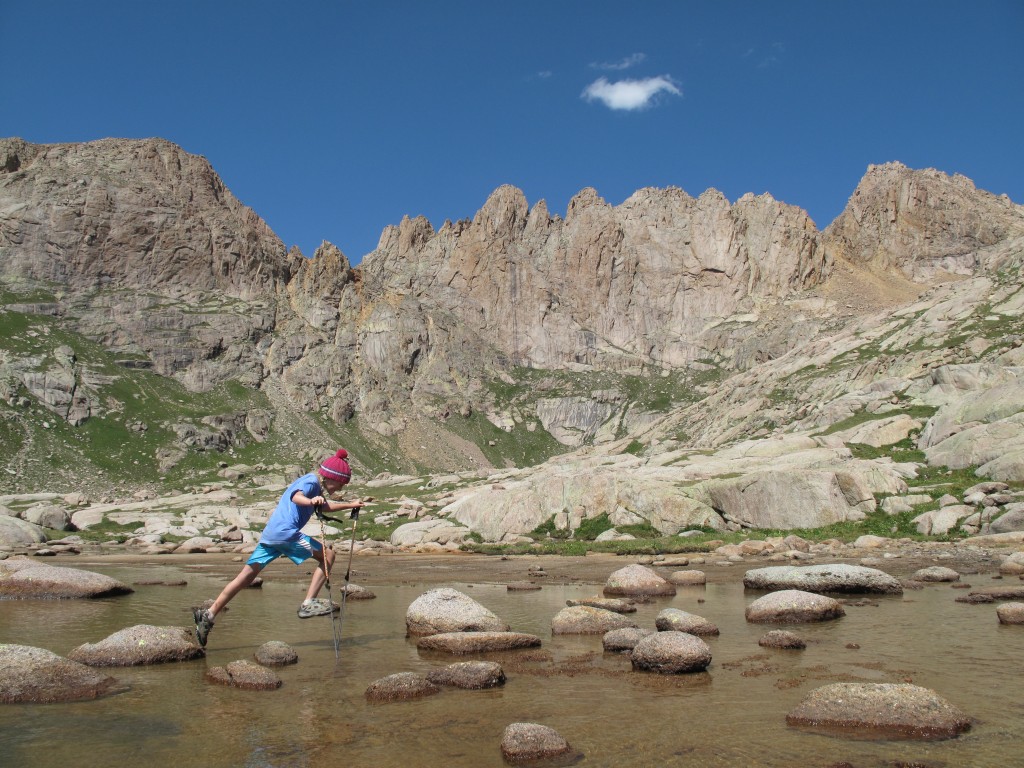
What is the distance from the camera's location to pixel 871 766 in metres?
6.26

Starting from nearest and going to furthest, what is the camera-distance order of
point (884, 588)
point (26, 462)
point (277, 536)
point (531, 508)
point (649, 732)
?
point (649, 732) → point (277, 536) → point (884, 588) → point (531, 508) → point (26, 462)

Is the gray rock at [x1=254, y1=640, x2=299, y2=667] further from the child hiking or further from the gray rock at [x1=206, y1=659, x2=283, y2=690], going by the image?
the child hiking

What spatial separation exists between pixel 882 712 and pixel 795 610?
7632 millimetres

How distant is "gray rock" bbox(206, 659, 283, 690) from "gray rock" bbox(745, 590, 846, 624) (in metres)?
9.99

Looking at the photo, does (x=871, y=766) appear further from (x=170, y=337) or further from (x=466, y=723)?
(x=170, y=337)

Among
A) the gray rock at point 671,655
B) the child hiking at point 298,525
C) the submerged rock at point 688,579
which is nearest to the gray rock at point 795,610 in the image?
the gray rock at point 671,655

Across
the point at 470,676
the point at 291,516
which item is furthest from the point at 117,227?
the point at 470,676

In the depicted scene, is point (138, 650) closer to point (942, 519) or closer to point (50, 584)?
point (50, 584)

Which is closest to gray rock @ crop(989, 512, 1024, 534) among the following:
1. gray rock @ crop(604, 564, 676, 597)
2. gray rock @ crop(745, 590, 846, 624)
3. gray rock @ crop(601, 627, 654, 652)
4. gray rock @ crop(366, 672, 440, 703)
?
gray rock @ crop(604, 564, 676, 597)

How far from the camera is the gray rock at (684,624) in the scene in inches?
516

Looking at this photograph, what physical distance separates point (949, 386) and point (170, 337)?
168000 millimetres

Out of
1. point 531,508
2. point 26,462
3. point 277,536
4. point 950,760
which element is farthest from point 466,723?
point 26,462

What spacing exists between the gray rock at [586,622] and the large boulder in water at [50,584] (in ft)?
44.4

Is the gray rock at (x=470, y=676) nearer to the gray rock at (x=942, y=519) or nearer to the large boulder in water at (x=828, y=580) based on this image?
the large boulder in water at (x=828, y=580)
